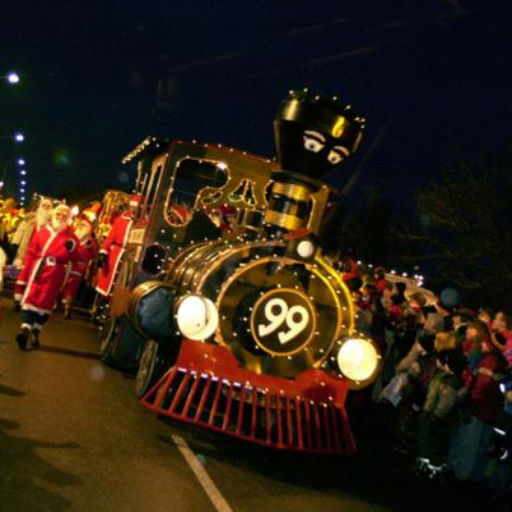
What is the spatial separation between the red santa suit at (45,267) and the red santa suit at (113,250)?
1518 mm

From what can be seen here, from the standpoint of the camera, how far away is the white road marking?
4.50 meters

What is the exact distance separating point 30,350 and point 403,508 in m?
4.68

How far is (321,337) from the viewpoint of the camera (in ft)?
19.8

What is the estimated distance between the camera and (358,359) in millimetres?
5816

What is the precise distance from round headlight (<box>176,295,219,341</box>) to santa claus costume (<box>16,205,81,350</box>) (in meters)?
3.29

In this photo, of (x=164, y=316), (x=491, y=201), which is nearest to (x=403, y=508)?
(x=164, y=316)

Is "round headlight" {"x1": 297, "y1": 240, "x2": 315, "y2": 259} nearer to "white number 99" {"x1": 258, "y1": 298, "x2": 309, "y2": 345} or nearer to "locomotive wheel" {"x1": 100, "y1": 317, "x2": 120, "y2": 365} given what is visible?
"white number 99" {"x1": 258, "y1": 298, "x2": 309, "y2": 345}

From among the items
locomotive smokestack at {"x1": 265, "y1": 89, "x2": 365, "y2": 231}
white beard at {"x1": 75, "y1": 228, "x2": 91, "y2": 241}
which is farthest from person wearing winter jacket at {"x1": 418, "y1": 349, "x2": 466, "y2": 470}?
white beard at {"x1": 75, "y1": 228, "x2": 91, "y2": 241}

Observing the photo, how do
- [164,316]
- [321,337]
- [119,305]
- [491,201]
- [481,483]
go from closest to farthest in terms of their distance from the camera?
[164,316]
[321,337]
[481,483]
[119,305]
[491,201]

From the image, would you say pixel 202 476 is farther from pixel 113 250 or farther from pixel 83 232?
pixel 83 232

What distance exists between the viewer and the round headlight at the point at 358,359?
5.79 meters

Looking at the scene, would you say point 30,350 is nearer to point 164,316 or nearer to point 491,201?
point 164,316

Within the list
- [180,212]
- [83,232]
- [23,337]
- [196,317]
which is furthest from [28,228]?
[196,317]

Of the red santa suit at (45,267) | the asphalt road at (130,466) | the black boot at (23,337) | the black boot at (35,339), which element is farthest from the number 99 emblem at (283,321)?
the black boot at (35,339)
